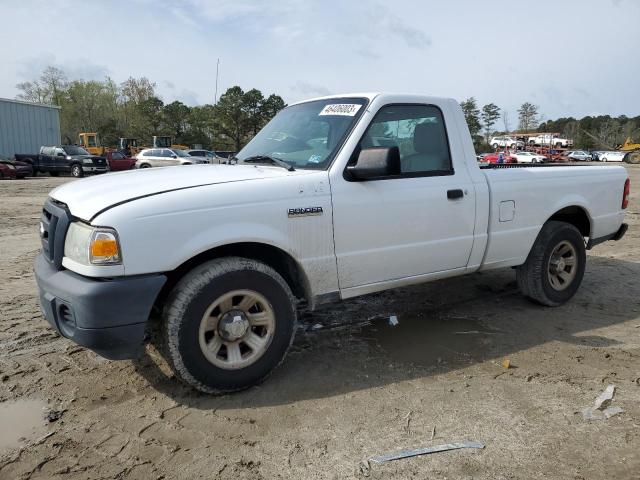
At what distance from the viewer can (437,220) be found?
12.6ft

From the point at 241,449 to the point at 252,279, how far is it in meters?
0.97

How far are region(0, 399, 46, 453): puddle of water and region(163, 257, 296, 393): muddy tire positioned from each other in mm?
817

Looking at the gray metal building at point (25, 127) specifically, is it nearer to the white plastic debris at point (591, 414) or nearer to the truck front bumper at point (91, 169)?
the truck front bumper at point (91, 169)

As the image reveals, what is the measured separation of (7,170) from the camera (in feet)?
79.9

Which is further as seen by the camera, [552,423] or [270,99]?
[270,99]

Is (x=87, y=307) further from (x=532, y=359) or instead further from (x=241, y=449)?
(x=532, y=359)

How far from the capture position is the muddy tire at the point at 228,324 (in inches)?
114

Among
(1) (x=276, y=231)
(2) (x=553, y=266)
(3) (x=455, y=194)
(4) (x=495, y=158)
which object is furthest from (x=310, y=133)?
(4) (x=495, y=158)

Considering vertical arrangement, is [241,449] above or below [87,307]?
below

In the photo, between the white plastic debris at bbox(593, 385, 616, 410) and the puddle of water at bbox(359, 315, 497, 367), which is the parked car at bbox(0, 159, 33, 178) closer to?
the puddle of water at bbox(359, 315, 497, 367)

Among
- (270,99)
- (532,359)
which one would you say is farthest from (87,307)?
(270,99)

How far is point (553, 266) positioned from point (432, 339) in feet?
5.46

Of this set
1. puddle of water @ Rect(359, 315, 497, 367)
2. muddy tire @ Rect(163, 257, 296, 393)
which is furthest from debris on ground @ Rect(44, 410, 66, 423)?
puddle of water @ Rect(359, 315, 497, 367)

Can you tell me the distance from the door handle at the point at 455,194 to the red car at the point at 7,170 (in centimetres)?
2629
